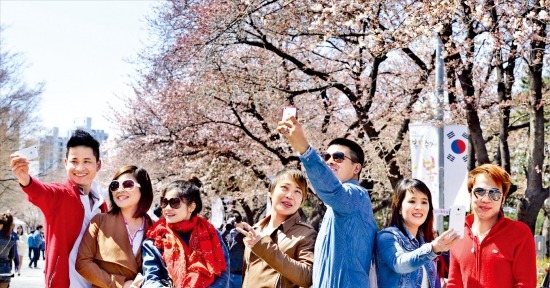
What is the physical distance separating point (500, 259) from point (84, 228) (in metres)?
2.71

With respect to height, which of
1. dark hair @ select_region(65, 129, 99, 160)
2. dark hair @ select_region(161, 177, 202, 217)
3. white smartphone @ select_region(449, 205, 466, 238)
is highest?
dark hair @ select_region(65, 129, 99, 160)

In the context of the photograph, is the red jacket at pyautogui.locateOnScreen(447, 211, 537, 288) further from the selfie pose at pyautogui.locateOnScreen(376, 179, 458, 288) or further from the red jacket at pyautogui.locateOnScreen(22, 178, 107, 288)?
the red jacket at pyautogui.locateOnScreen(22, 178, 107, 288)

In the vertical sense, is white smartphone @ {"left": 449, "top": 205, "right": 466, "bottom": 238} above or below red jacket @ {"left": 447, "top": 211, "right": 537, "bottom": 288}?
above

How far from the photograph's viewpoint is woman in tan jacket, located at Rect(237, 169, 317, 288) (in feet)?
13.8

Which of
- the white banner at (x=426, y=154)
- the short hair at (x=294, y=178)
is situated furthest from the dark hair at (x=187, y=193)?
the white banner at (x=426, y=154)

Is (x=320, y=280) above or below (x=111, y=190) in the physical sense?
below

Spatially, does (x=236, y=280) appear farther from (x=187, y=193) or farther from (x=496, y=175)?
(x=496, y=175)

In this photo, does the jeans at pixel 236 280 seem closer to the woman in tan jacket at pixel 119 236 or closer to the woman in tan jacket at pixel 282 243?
the woman in tan jacket at pixel 282 243

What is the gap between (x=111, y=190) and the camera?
462 centimetres

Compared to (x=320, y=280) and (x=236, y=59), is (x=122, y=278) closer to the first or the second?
(x=320, y=280)

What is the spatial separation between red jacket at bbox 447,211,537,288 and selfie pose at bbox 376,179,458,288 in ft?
0.77

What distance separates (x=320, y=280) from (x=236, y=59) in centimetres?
1236

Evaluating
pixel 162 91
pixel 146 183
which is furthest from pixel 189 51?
pixel 146 183

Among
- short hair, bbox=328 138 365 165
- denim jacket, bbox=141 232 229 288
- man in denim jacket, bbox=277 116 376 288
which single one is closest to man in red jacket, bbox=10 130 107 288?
denim jacket, bbox=141 232 229 288
